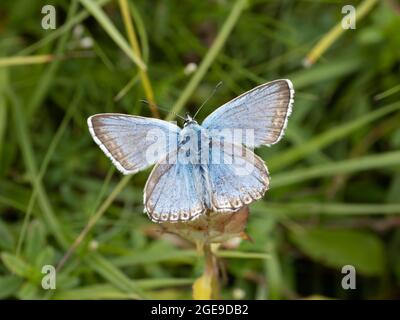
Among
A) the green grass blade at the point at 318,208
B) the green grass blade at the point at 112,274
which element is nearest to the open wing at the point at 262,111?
the green grass blade at the point at 112,274

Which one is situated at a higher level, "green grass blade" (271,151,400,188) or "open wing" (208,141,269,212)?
"green grass blade" (271,151,400,188)

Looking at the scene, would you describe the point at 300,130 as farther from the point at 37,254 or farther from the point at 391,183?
the point at 37,254

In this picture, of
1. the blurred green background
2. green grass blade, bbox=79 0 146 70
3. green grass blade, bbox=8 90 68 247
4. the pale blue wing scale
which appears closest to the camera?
the pale blue wing scale

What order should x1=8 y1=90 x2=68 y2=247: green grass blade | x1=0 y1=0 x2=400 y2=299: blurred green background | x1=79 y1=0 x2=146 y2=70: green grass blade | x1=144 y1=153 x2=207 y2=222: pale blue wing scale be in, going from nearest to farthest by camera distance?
x1=144 y1=153 x2=207 y2=222: pale blue wing scale < x1=79 y1=0 x2=146 y2=70: green grass blade < x1=8 y1=90 x2=68 y2=247: green grass blade < x1=0 y1=0 x2=400 y2=299: blurred green background

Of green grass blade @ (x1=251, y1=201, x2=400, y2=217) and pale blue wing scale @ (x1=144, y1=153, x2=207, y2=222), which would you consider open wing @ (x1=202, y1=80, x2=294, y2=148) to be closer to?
pale blue wing scale @ (x1=144, y1=153, x2=207, y2=222)

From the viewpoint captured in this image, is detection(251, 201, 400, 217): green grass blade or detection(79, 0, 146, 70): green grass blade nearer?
detection(79, 0, 146, 70): green grass blade

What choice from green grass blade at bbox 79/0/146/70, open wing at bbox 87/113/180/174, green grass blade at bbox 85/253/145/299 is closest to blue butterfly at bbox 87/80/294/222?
open wing at bbox 87/113/180/174
